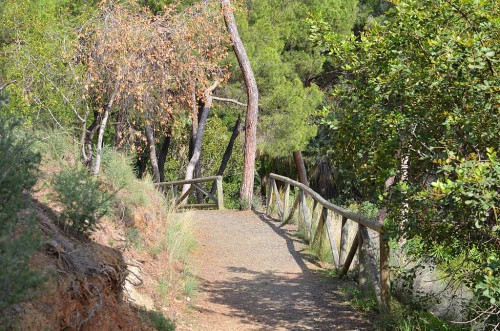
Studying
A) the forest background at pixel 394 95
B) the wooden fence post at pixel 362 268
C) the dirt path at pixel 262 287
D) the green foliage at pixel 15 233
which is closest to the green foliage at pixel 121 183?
the forest background at pixel 394 95

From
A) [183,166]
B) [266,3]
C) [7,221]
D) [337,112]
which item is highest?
[266,3]

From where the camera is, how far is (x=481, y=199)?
18.1 feet

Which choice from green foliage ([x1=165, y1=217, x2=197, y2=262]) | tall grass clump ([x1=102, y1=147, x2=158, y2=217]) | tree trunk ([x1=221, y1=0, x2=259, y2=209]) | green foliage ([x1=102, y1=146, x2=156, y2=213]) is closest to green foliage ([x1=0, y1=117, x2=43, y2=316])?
tall grass clump ([x1=102, y1=147, x2=158, y2=217])

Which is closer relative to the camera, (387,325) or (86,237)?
(86,237)

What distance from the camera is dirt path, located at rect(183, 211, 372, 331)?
8680mm

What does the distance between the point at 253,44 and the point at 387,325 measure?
1635 cm

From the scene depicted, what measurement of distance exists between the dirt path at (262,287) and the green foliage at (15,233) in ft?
12.0

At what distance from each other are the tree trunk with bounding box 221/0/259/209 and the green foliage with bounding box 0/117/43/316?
45.8 feet

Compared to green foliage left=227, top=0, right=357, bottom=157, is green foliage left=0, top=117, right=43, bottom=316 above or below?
below

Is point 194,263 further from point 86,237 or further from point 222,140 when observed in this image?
point 222,140

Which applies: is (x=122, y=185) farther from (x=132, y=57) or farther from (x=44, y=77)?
(x=132, y=57)

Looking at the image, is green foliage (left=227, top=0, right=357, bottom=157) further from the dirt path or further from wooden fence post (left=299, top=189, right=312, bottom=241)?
the dirt path

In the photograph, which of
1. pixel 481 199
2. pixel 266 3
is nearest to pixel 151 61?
pixel 481 199

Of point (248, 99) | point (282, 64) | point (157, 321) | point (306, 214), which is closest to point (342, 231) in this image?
point (306, 214)
